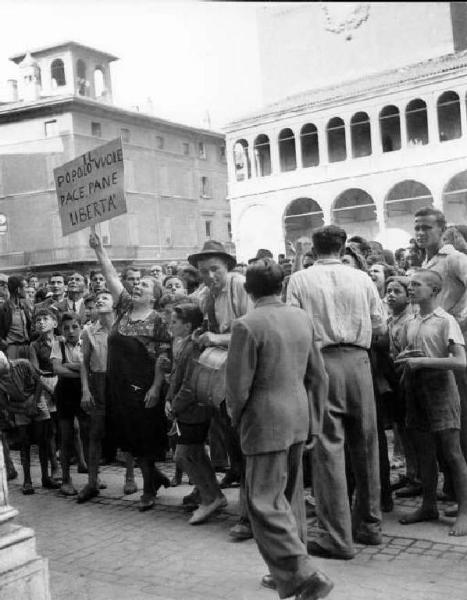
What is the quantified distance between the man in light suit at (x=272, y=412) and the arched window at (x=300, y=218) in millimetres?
33346

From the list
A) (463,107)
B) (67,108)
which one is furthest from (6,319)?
(67,108)

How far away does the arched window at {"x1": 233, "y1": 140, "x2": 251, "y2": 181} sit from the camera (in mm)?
38344

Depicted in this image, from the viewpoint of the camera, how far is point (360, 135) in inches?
1385

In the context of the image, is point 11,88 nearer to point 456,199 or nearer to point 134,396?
point 134,396

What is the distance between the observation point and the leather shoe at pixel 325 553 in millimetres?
4328

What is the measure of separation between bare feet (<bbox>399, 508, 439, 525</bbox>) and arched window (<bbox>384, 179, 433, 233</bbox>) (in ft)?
95.3

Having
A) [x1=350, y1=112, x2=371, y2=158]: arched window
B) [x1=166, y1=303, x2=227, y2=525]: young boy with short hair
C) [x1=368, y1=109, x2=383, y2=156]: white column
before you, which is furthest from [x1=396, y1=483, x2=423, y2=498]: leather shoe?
[x1=350, y1=112, x2=371, y2=158]: arched window

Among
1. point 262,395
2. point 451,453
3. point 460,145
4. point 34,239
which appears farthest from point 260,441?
point 34,239

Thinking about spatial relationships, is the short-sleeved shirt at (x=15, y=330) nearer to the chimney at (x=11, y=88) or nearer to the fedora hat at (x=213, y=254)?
the chimney at (x=11, y=88)

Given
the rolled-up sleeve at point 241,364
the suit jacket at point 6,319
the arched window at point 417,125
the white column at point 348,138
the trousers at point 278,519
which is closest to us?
the trousers at point 278,519

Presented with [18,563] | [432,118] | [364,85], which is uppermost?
[364,85]

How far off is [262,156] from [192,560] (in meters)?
34.9

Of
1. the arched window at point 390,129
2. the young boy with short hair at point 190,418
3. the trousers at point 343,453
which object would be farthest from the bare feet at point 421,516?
the arched window at point 390,129

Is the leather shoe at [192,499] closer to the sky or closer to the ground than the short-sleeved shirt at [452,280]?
closer to the ground
